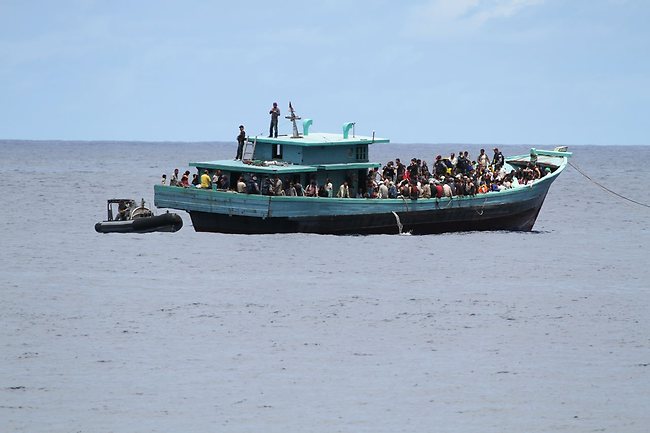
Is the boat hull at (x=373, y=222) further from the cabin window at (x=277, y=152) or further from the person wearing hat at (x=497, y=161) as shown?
the cabin window at (x=277, y=152)

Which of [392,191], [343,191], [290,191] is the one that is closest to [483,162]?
[392,191]

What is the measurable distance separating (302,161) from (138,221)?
24.7ft

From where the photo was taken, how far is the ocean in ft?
91.5

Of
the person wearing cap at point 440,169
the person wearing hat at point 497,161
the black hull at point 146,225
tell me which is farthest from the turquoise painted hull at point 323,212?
the person wearing hat at point 497,161

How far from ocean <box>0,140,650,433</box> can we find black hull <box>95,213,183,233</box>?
0.98m

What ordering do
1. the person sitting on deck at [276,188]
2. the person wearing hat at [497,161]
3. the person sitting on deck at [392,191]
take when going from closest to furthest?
1. the person sitting on deck at [276,188]
2. the person sitting on deck at [392,191]
3. the person wearing hat at [497,161]

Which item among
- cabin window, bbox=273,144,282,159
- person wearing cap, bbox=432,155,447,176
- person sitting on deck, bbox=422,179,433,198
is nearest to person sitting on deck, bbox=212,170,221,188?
cabin window, bbox=273,144,282,159

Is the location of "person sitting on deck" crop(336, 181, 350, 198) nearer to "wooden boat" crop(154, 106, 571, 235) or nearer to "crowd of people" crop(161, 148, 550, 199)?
"crowd of people" crop(161, 148, 550, 199)

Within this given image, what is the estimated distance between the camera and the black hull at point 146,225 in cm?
5606

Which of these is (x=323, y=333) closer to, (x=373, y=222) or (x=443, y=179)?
(x=373, y=222)

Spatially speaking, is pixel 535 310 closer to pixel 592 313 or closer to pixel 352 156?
pixel 592 313

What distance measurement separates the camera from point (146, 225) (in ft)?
184

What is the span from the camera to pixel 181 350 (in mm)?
33625

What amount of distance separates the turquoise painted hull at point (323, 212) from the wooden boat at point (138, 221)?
7.28 ft
